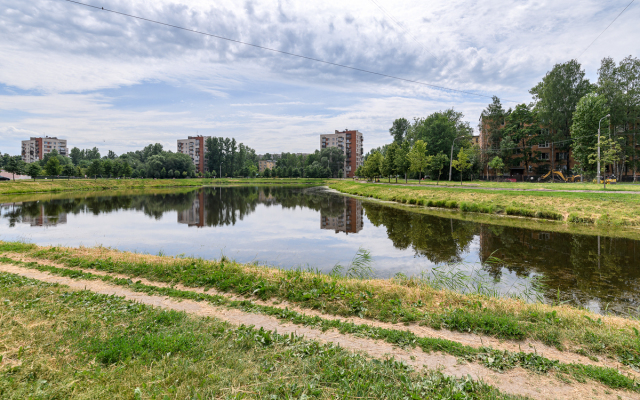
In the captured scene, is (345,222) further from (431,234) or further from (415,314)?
(415,314)

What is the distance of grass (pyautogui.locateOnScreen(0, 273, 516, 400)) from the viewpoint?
3.82 meters

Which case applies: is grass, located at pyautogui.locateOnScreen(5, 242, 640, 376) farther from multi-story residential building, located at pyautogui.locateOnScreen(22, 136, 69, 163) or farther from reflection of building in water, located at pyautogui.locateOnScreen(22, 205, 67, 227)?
multi-story residential building, located at pyautogui.locateOnScreen(22, 136, 69, 163)

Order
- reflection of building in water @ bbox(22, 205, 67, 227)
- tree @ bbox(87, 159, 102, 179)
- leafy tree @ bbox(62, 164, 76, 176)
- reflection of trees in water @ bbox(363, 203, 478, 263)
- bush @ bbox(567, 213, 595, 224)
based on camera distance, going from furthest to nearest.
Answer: leafy tree @ bbox(62, 164, 76, 176) < tree @ bbox(87, 159, 102, 179) < reflection of building in water @ bbox(22, 205, 67, 227) < bush @ bbox(567, 213, 595, 224) < reflection of trees in water @ bbox(363, 203, 478, 263)

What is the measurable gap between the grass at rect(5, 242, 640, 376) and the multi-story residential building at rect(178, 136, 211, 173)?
139567 millimetres

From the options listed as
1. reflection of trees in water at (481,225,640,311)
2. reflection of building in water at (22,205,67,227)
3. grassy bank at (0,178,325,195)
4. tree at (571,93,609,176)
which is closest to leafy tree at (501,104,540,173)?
tree at (571,93,609,176)

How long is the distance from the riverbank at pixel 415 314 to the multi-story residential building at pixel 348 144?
132 metres

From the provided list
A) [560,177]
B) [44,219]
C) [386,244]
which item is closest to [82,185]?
[44,219]

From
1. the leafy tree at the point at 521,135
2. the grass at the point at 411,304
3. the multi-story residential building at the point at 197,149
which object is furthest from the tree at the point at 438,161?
the multi-story residential building at the point at 197,149

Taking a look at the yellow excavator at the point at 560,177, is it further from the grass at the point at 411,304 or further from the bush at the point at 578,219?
the grass at the point at 411,304

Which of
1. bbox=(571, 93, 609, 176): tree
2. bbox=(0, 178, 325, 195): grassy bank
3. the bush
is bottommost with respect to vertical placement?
the bush

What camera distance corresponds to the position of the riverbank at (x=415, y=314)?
16.2 feet

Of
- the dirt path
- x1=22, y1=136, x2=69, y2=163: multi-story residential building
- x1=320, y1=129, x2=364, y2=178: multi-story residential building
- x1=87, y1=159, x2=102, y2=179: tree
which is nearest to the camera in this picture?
the dirt path

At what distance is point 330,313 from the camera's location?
22.9 ft

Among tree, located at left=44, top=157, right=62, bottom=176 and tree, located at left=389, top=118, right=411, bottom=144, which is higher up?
tree, located at left=389, top=118, right=411, bottom=144
